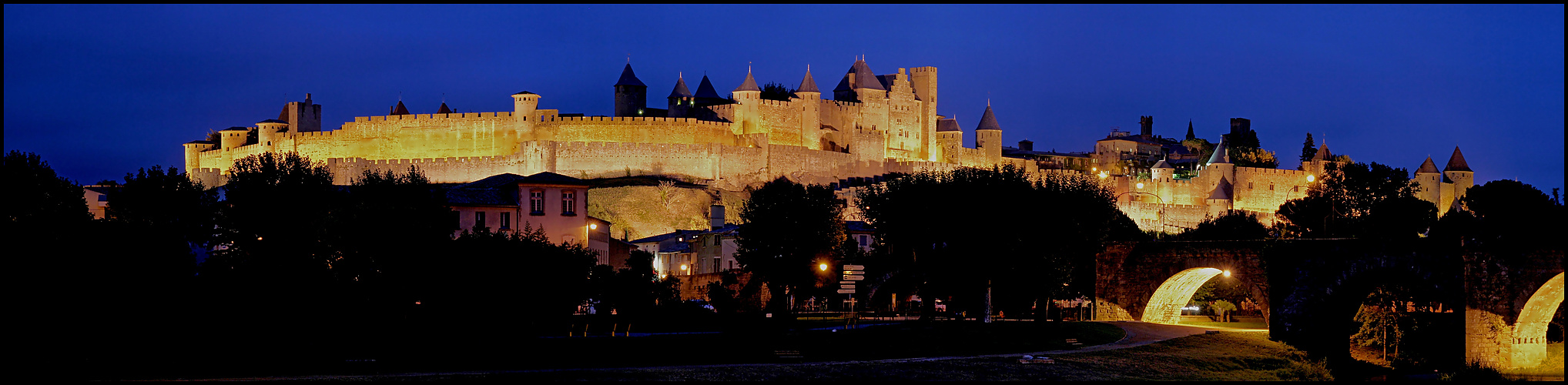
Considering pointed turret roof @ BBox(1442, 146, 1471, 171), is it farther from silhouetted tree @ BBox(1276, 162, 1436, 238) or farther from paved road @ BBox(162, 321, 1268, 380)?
paved road @ BBox(162, 321, 1268, 380)

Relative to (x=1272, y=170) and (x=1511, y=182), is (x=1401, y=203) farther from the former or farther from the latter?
(x=1272, y=170)

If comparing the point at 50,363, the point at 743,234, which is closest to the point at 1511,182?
the point at 743,234

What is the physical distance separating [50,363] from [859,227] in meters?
42.6

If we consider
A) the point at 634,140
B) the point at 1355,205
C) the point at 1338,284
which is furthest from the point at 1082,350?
the point at 634,140

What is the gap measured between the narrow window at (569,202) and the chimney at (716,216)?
87.7ft

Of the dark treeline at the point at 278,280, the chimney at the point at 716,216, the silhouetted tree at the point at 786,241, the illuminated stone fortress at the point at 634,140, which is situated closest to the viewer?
the dark treeline at the point at 278,280

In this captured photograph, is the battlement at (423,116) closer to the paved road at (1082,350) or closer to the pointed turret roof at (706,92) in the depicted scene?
the pointed turret roof at (706,92)

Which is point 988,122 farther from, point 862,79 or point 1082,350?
point 1082,350

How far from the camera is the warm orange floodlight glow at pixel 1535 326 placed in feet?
119

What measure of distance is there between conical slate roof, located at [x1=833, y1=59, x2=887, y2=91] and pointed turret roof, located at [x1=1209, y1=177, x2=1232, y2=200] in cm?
2468

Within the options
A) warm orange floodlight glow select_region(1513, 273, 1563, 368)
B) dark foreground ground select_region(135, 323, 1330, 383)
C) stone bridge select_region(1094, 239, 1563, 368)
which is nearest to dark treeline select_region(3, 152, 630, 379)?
dark foreground ground select_region(135, 323, 1330, 383)

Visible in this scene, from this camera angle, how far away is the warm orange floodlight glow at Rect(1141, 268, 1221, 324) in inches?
1868

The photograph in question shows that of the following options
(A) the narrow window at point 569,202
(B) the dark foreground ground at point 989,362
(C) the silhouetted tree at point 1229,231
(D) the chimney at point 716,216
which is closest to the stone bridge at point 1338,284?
(B) the dark foreground ground at point 989,362

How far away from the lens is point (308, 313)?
33.3 m
